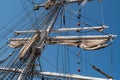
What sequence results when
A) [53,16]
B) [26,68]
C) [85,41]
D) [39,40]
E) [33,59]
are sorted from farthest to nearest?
[85,41]
[53,16]
[39,40]
[33,59]
[26,68]

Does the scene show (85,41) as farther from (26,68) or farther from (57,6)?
(26,68)

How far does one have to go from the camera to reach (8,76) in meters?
9.91

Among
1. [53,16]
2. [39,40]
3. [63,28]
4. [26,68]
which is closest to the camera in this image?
[26,68]

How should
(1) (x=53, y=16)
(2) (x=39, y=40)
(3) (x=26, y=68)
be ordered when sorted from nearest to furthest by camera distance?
1. (3) (x=26, y=68)
2. (2) (x=39, y=40)
3. (1) (x=53, y=16)

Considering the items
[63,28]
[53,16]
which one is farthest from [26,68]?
[63,28]

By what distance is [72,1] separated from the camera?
1761 cm

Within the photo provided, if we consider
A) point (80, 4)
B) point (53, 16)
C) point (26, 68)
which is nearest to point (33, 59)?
point (26, 68)

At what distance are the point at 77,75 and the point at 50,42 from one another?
1.99 m

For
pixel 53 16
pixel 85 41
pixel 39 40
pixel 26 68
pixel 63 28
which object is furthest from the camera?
pixel 63 28

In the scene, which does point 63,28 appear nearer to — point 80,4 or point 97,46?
point 80,4

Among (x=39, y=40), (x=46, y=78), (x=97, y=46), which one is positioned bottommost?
(x=46, y=78)

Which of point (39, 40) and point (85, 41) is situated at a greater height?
point (39, 40)

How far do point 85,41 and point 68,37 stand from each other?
2.76ft

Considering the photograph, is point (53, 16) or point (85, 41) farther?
point (85, 41)
